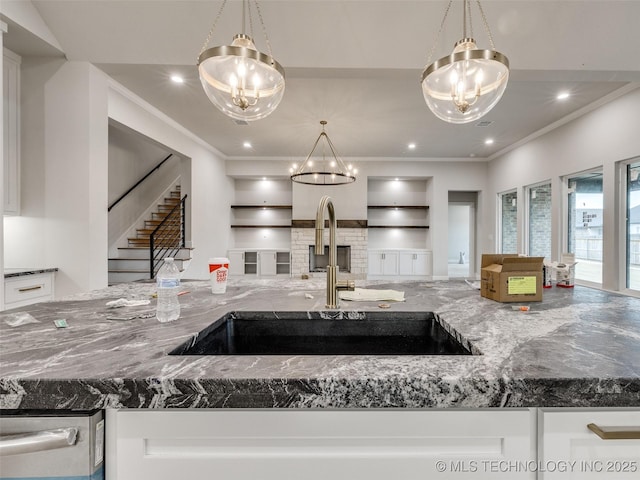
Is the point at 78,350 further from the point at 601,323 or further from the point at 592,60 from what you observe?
the point at 592,60

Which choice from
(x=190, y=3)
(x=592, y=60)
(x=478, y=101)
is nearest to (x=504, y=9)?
(x=592, y=60)

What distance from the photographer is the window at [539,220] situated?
5172 mm

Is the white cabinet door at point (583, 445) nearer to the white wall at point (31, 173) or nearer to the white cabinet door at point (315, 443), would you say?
the white cabinet door at point (315, 443)

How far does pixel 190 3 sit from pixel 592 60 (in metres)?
3.34

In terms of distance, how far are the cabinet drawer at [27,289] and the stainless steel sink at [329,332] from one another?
2290 mm

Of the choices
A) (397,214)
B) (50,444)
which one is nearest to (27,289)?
(50,444)

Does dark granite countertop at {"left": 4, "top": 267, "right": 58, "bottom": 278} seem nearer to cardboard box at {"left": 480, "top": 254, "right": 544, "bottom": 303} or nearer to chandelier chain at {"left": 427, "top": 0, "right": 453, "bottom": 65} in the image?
cardboard box at {"left": 480, "top": 254, "right": 544, "bottom": 303}

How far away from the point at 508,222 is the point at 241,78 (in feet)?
21.3

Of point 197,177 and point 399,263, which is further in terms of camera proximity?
point 399,263

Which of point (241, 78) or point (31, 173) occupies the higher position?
point (241, 78)

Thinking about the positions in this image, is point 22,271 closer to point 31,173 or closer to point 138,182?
point 31,173

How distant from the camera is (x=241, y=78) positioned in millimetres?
1599

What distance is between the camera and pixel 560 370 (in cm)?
68

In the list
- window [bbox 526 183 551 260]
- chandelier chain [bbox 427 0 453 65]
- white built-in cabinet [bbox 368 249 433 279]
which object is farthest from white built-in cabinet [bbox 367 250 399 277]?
chandelier chain [bbox 427 0 453 65]
